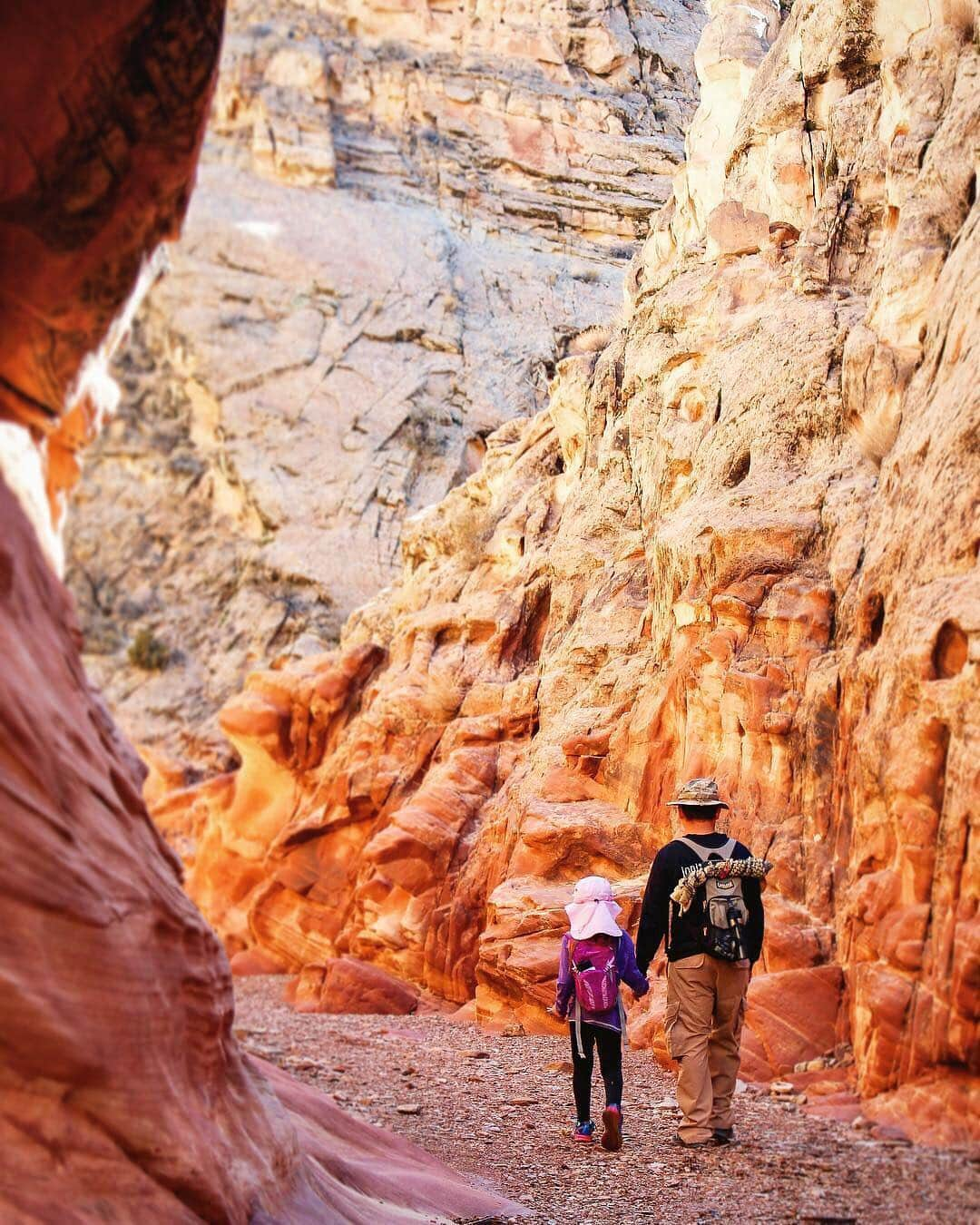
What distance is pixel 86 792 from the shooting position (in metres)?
3.83

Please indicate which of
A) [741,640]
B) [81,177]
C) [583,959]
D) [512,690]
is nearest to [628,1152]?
[583,959]

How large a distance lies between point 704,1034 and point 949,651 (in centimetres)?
320

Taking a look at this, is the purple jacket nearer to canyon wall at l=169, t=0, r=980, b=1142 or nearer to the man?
the man

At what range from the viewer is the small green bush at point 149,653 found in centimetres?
3506

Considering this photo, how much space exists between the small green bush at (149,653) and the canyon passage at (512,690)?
0.68ft

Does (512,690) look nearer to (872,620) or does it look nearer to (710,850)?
(872,620)

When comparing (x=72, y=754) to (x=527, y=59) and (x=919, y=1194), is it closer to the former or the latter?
(x=919, y=1194)

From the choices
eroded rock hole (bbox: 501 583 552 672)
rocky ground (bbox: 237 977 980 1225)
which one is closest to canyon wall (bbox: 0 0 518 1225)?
rocky ground (bbox: 237 977 980 1225)

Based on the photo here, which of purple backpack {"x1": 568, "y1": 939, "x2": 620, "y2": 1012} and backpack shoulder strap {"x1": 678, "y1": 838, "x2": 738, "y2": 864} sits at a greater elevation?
backpack shoulder strap {"x1": 678, "y1": 838, "x2": 738, "y2": 864}

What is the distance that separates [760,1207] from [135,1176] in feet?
10.4

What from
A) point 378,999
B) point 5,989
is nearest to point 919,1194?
point 5,989

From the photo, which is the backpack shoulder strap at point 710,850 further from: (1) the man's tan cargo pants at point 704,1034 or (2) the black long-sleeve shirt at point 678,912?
(1) the man's tan cargo pants at point 704,1034

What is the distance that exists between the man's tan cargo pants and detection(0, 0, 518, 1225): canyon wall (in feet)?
9.00

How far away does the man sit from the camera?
6777 mm
